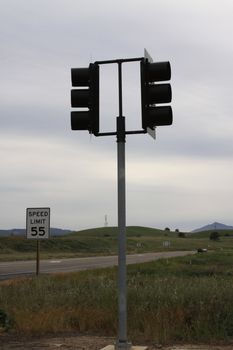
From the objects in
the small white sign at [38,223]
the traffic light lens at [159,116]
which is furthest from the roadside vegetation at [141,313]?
the small white sign at [38,223]

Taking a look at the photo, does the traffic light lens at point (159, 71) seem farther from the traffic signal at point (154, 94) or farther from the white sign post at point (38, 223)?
the white sign post at point (38, 223)

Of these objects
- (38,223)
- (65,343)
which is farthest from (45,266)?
(65,343)

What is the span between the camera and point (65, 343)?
31.0ft

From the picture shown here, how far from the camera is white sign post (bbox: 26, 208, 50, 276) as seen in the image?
19312 millimetres

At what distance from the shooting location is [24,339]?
33.0 feet

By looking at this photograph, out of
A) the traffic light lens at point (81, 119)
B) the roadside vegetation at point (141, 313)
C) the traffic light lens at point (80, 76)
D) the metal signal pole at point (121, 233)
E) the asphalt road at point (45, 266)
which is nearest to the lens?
the metal signal pole at point (121, 233)

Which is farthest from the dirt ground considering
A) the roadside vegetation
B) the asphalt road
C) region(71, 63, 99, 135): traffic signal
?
the asphalt road

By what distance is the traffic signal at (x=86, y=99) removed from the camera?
8.98 m

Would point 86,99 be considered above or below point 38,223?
above

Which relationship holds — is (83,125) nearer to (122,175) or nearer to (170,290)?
(122,175)

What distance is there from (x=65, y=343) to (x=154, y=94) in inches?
153

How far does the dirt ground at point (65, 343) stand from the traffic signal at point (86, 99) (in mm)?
3079

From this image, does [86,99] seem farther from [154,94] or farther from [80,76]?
[154,94]

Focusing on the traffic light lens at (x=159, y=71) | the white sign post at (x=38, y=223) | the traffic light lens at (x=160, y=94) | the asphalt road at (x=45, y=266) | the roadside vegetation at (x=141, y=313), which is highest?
the traffic light lens at (x=159, y=71)
